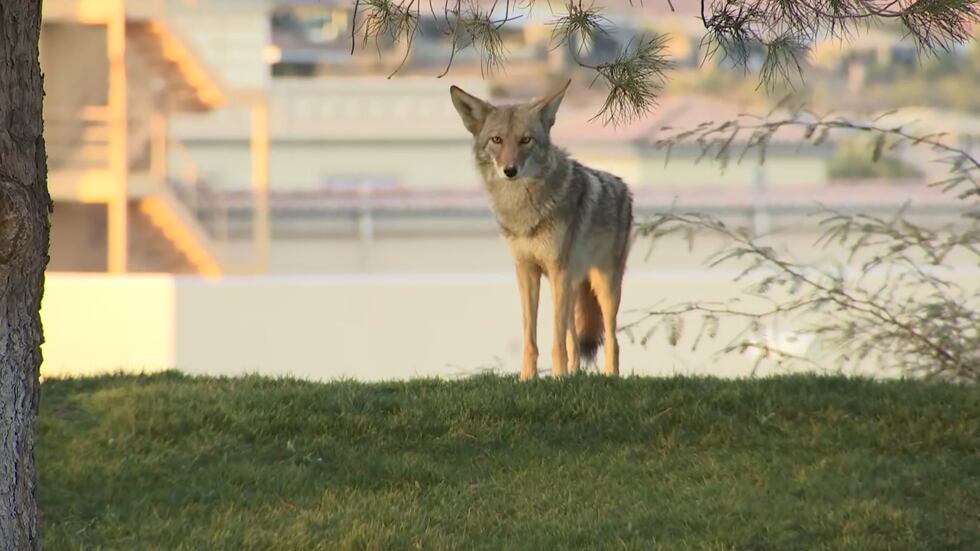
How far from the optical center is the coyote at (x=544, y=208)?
253 inches

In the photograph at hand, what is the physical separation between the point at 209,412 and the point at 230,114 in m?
28.0

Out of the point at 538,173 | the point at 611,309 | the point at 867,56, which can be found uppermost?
the point at 867,56

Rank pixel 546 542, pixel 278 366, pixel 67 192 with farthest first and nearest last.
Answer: pixel 67 192, pixel 278 366, pixel 546 542

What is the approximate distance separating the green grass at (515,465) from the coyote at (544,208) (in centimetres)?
52

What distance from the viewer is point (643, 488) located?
5.30 meters

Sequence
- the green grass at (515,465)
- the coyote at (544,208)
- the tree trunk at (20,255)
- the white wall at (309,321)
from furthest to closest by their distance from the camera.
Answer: the white wall at (309,321) < the coyote at (544,208) < the green grass at (515,465) < the tree trunk at (20,255)

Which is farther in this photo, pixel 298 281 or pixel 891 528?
pixel 298 281

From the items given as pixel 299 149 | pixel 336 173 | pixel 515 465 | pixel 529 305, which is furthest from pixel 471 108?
pixel 299 149

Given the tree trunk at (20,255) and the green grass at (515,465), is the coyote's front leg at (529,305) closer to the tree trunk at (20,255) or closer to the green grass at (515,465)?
the green grass at (515,465)

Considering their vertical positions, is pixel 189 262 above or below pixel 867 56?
below

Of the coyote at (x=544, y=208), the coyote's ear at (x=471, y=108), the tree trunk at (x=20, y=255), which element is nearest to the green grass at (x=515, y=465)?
the coyote at (x=544, y=208)

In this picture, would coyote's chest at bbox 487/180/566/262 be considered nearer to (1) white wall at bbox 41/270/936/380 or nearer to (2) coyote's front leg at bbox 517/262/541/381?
(2) coyote's front leg at bbox 517/262/541/381

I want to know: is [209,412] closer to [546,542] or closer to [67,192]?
[546,542]

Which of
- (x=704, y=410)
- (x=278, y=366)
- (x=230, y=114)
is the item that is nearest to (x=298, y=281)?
(x=278, y=366)
